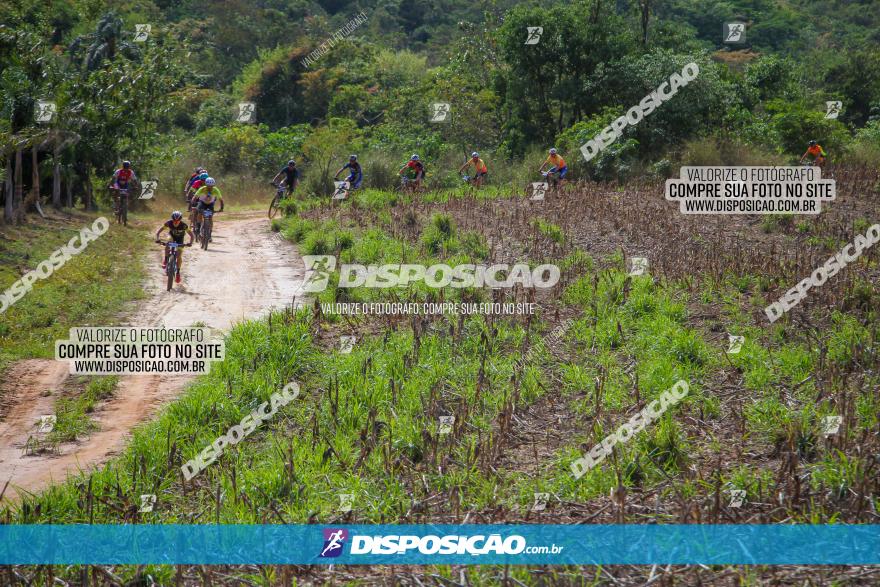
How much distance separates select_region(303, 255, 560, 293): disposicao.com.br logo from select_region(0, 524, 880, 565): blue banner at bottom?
837 cm

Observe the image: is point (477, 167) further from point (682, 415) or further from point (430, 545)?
point (430, 545)

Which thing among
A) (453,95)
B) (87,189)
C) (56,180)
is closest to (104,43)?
(87,189)

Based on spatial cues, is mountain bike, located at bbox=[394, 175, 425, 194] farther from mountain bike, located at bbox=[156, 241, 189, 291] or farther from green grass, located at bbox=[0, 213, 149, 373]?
mountain bike, located at bbox=[156, 241, 189, 291]

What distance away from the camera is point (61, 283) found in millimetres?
16359

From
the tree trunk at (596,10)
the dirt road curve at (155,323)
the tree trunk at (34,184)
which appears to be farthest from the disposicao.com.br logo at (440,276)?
the tree trunk at (596,10)

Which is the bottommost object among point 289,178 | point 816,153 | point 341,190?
point 341,190

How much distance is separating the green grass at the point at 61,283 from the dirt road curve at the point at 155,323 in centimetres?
47

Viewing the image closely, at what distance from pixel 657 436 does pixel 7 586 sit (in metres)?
5.56

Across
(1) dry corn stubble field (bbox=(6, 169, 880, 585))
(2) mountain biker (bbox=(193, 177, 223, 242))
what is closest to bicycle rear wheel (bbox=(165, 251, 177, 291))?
(2) mountain biker (bbox=(193, 177, 223, 242))

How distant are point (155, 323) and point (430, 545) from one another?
854 cm

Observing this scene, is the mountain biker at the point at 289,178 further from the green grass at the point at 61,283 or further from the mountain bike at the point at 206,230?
the mountain bike at the point at 206,230

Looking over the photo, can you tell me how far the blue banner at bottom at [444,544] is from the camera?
Answer: 5.96m

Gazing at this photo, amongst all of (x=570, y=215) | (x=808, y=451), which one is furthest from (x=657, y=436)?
(x=570, y=215)

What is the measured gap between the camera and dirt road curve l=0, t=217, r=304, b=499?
28.5 feet
